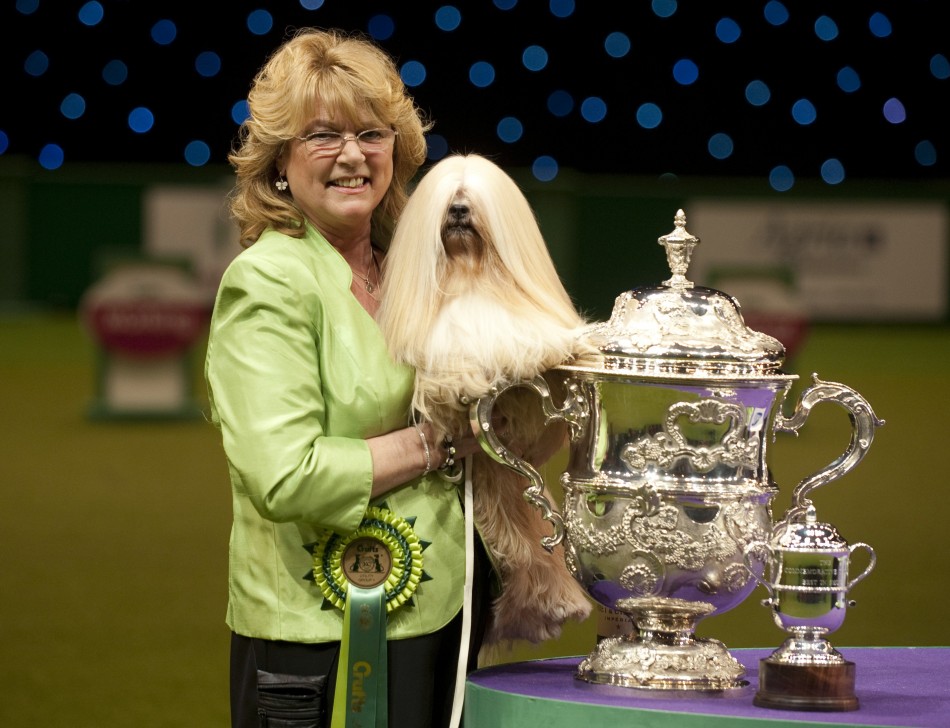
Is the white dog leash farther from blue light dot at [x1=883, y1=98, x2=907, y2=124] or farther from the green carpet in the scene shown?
blue light dot at [x1=883, y1=98, x2=907, y2=124]

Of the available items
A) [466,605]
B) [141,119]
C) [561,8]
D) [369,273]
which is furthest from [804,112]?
[466,605]

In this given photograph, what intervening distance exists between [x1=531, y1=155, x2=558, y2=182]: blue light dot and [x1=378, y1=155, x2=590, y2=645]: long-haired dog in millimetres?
10118

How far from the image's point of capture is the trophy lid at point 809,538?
1.88m

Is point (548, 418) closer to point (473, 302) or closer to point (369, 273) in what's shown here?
point (473, 302)

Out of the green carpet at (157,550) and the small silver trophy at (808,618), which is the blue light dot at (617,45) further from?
the small silver trophy at (808,618)

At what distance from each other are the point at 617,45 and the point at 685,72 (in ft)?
2.11

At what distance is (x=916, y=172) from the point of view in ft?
41.7

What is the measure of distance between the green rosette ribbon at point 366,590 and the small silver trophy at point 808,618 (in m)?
0.52

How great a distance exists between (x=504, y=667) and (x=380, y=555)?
23 cm

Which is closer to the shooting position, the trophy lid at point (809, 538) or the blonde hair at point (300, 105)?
the trophy lid at point (809, 538)

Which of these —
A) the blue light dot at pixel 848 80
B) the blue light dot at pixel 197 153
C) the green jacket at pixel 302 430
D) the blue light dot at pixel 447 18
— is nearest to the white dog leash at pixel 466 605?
the green jacket at pixel 302 430

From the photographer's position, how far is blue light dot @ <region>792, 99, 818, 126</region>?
13055mm

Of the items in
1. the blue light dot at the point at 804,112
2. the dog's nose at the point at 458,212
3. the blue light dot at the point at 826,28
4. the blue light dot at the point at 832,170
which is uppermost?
the blue light dot at the point at 826,28

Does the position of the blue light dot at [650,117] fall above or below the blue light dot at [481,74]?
below
